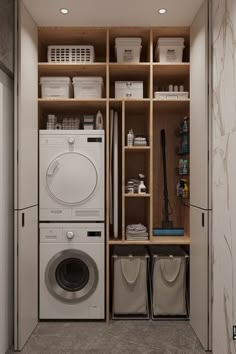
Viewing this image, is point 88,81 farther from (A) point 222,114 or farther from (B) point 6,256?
(B) point 6,256

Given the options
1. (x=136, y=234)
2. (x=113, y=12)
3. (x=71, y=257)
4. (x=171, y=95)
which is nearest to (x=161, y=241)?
(x=136, y=234)

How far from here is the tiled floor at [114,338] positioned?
108 inches

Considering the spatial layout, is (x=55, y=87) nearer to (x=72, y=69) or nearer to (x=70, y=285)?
(x=72, y=69)

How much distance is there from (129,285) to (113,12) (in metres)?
2.50

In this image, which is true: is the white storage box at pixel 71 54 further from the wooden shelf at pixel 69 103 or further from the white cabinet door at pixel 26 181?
the wooden shelf at pixel 69 103

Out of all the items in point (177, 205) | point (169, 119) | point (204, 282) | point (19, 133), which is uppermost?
point (169, 119)

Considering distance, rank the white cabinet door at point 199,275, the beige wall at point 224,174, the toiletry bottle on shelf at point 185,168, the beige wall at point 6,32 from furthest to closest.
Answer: the toiletry bottle on shelf at point 185,168 < the white cabinet door at point 199,275 < the beige wall at point 6,32 < the beige wall at point 224,174

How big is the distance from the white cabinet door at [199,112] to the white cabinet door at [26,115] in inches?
57.1

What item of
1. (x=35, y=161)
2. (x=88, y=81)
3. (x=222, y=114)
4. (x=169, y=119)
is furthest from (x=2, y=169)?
(x=169, y=119)

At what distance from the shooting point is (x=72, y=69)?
336 cm

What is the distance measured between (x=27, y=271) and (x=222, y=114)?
2.02 meters

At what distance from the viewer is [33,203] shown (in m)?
3.06

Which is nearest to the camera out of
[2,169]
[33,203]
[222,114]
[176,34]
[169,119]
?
[222,114]

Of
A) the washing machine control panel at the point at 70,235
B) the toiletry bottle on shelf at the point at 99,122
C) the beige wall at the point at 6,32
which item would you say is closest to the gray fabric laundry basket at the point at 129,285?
the washing machine control panel at the point at 70,235
